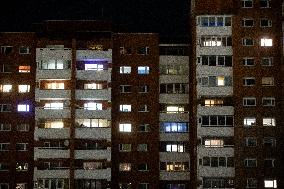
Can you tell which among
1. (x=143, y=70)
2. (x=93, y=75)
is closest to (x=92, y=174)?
(x=93, y=75)

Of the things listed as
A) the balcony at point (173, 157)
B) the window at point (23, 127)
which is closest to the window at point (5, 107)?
the window at point (23, 127)

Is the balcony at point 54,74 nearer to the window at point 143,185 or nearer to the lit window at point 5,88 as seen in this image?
the lit window at point 5,88

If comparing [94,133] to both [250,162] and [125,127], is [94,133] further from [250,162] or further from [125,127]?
[250,162]

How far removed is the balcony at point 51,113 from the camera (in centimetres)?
7981

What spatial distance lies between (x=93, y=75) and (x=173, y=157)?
1676 centimetres

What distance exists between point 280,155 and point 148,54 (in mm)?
23939

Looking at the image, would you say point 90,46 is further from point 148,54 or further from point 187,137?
point 187,137

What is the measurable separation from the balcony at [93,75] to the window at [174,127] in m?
11.0

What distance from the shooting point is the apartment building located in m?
77.4

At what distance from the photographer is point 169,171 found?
81.3m

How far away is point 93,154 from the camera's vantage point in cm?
7875

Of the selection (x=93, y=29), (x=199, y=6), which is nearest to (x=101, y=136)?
(x=93, y=29)

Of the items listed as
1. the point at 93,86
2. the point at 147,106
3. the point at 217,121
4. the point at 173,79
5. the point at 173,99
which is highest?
the point at 173,79

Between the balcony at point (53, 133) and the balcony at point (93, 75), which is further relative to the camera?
the balcony at point (93, 75)
